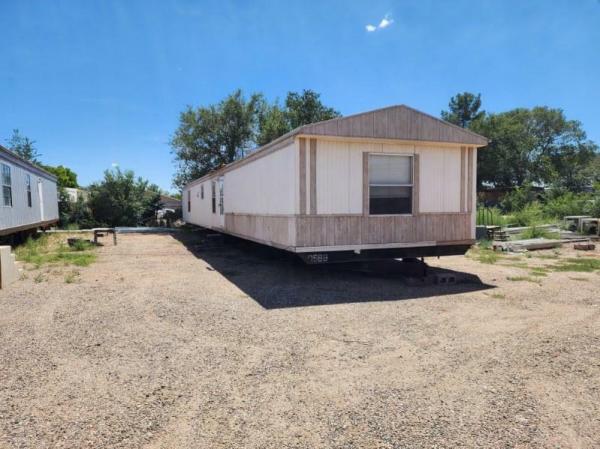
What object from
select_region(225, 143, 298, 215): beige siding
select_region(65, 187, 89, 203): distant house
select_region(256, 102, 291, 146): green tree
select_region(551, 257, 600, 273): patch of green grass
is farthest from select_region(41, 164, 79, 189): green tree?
select_region(551, 257, 600, 273): patch of green grass

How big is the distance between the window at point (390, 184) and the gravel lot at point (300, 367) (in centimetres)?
148

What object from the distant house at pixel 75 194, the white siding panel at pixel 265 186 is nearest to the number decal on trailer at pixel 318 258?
the white siding panel at pixel 265 186

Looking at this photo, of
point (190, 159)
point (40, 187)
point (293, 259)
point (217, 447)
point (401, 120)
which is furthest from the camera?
point (190, 159)

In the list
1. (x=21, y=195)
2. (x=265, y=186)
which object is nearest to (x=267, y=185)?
(x=265, y=186)


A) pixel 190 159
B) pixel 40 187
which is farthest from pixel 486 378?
pixel 190 159

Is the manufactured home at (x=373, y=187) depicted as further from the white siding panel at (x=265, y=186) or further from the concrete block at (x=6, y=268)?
the concrete block at (x=6, y=268)

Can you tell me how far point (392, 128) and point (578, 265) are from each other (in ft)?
17.1

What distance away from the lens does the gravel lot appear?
2547 mm

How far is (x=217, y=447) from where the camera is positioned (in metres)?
2.39

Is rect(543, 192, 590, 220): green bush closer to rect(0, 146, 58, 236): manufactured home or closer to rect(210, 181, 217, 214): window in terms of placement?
rect(210, 181, 217, 214): window

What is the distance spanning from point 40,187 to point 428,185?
14579 mm

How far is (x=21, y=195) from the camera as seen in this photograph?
12.6m

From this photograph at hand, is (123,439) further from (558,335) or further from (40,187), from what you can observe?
(40,187)

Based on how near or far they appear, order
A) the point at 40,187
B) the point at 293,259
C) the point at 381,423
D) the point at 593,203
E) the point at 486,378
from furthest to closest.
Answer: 1. the point at 593,203
2. the point at 40,187
3. the point at 293,259
4. the point at 486,378
5. the point at 381,423
